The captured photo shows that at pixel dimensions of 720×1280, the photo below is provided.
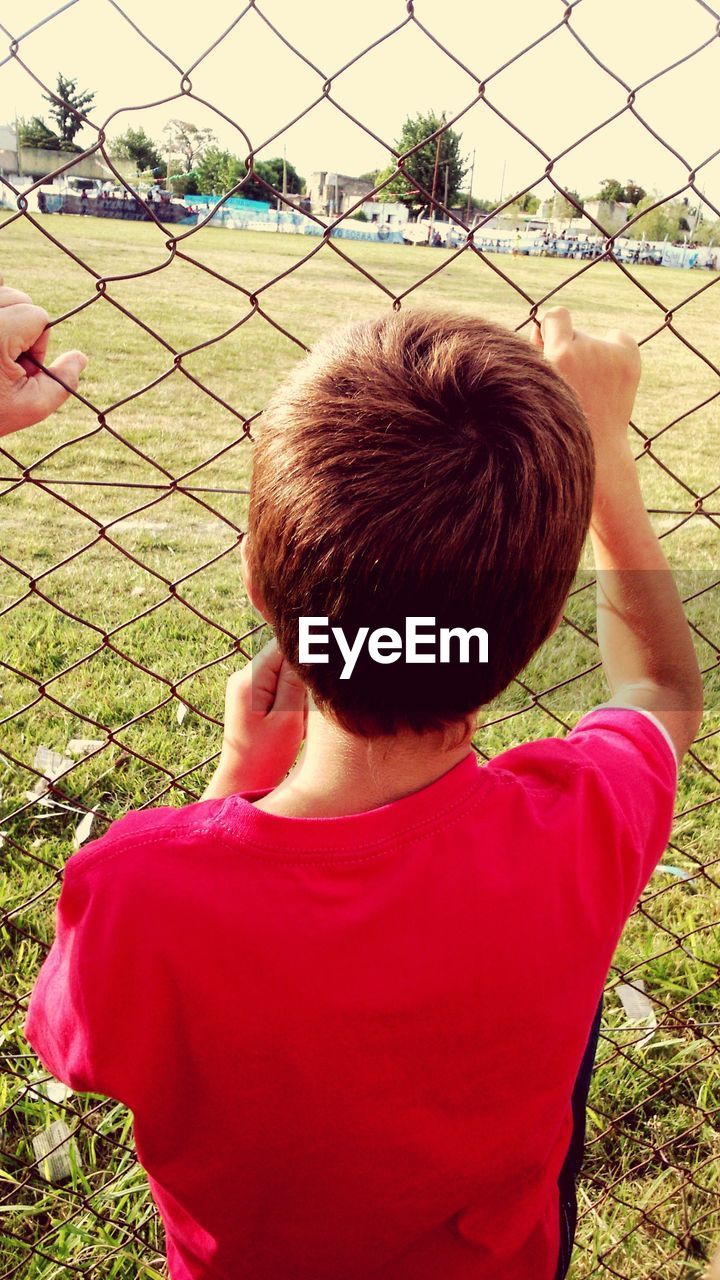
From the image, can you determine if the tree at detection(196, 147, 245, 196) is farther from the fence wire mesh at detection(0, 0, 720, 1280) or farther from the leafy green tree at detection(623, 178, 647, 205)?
the leafy green tree at detection(623, 178, 647, 205)

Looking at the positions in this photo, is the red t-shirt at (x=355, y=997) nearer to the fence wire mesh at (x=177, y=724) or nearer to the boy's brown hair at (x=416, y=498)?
the boy's brown hair at (x=416, y=498)

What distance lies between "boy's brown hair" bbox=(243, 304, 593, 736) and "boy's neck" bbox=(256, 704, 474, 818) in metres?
0.02

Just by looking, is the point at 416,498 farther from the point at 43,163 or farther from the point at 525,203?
the point at 525,203

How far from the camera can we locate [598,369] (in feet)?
4.04

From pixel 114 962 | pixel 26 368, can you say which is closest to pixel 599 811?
pixel 114 962

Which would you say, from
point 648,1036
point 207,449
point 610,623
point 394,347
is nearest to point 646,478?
point 207,449

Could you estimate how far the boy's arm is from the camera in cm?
122

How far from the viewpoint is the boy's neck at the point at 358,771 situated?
942 millimetres

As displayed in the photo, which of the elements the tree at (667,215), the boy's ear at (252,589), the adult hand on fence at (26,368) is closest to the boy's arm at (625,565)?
the tree at (667,215)

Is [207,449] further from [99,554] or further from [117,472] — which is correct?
[99,554]

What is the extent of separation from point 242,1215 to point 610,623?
2.75 ft

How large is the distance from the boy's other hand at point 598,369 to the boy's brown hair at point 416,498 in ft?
0.85

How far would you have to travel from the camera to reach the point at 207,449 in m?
6.21

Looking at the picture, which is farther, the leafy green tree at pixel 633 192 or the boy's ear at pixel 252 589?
the leafy green tree at pixel 633 192
